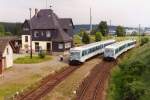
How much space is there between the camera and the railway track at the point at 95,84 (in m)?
32.0

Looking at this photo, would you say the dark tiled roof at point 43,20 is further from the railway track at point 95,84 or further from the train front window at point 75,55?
the railway track at point 95,84

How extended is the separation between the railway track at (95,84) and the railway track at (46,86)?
3.07m

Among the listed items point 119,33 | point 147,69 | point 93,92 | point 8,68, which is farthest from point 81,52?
point 119,33

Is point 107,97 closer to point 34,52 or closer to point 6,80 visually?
point 6,80

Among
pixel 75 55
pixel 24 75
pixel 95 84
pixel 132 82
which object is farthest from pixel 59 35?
pixel 132 82

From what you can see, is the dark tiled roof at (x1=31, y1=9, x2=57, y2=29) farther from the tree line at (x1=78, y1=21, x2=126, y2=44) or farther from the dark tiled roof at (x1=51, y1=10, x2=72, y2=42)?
the tree line at (x1=78, y1=21, x2=126, y2=44)

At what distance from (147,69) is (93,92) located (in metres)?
8.45

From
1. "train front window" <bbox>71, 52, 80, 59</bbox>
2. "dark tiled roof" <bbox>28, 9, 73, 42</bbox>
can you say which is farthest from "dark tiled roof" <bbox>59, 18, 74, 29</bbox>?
"train front window" <bbox>71, 52, 80, 59</bbox>

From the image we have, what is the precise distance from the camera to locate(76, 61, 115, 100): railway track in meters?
32.0

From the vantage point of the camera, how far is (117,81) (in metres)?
39.3

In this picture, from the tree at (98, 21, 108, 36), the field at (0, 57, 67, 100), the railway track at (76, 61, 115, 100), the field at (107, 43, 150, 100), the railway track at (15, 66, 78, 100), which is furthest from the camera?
the tree at (98, 21, 108, 36)

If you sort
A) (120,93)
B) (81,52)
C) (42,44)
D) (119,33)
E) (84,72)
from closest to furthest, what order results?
1. (120,93)
2. (84,72)
3. (81,52)
4. (42,44)
5. (119,33)

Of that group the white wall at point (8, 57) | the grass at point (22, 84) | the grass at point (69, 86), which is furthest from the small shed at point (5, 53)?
the grass at point (69, 86)

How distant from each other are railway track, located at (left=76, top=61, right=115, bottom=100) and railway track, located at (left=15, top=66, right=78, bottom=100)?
10.1 feet
